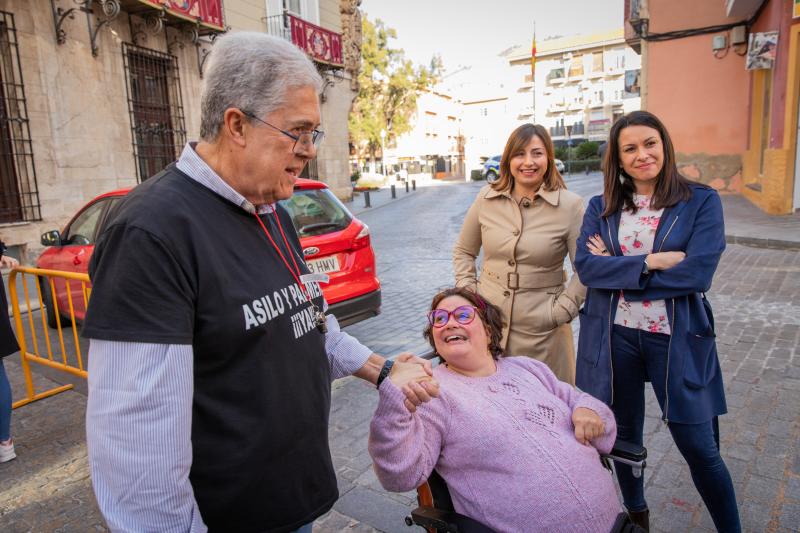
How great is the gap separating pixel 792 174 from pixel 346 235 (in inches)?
430

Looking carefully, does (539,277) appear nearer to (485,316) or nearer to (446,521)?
(485,316)

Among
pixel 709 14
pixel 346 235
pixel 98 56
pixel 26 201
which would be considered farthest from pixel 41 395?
pixel 709 14

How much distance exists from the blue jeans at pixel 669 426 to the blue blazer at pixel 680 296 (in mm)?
44

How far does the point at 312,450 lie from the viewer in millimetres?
1604

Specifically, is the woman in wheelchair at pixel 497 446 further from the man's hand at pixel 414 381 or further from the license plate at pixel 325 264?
the license plate at pixel 325 264

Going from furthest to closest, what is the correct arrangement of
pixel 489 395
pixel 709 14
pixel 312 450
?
pixel 709 14 < pixel 489 395 < pixel 312 450

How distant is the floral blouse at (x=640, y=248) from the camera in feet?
8.19

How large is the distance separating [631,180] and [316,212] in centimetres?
342

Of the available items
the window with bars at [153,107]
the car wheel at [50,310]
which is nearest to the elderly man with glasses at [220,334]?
the car wheel at [50,310]

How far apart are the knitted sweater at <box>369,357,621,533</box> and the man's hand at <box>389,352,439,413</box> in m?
0.05

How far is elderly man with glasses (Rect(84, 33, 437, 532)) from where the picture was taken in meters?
1.20

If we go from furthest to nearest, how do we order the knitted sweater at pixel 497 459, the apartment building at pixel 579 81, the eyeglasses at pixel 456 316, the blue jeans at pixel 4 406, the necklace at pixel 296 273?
1. the apartment building at pixel 579 81
2. the blue jeans at pixel 4 406
3. the eyeglasses at pixel 456 316
4. the knitted sweater at pixel 497 459
5. the necklace at pixel 296 273

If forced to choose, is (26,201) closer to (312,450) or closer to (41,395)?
(41,395)

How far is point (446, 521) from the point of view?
1.92 m
